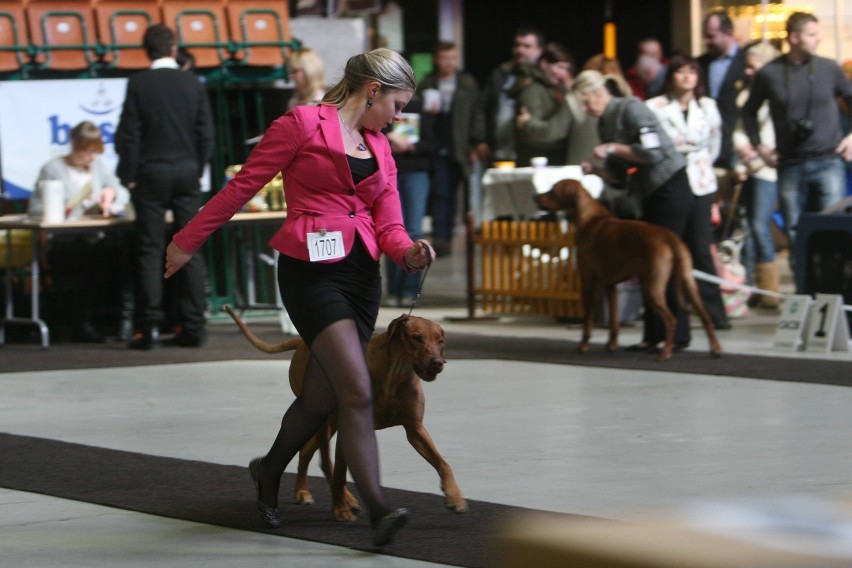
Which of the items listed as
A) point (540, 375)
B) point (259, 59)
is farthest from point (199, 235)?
point (259, 59)

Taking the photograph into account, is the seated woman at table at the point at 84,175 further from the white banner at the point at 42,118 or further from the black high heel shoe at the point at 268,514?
the black high heel shoe at the point at 268,514

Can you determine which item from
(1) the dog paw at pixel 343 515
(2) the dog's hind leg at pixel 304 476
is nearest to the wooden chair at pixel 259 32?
(2) the dog's hind leg at pixel 304 476

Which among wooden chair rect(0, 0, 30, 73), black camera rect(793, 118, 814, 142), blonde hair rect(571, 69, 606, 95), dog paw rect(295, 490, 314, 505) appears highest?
wooden chair rect(0, 0, 30, 73)

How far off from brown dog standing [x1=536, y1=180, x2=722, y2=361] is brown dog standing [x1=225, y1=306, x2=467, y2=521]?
4706mm

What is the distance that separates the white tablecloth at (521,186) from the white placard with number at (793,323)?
1998 mm

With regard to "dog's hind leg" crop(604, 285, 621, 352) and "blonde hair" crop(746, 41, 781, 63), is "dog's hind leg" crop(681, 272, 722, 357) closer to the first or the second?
"dog's hind leg" crop(604, 285, 621, 352)

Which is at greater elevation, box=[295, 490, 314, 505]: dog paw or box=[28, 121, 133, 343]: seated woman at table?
box=[28, 121, 133, 343]: seated woman at table

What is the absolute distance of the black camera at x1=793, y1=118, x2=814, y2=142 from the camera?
11.6 meters

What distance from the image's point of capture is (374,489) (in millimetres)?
5180

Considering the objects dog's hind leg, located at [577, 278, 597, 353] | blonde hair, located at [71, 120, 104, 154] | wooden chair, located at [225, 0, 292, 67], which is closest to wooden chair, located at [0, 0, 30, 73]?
blonde hair, located at [71, 120, 104, 154]

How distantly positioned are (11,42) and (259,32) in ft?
6.60

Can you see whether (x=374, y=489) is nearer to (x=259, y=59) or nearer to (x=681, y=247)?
(x=681, y=247)

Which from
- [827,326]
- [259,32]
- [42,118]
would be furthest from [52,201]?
[827,326]

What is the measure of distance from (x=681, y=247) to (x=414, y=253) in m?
5.09
